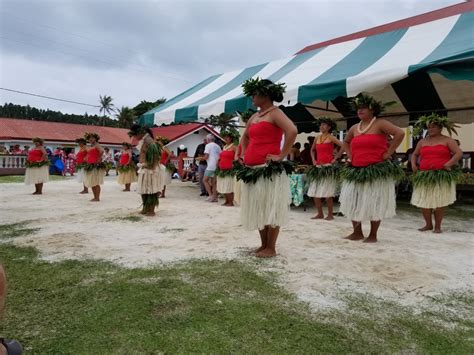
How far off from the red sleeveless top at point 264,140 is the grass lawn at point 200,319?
1.15 m

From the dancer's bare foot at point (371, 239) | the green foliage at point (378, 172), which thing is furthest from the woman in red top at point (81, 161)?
the dancer's bare foot at point (371, 239)

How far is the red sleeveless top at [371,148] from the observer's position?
4.47 m

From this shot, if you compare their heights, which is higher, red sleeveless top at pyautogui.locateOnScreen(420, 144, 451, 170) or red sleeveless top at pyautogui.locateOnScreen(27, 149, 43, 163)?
red sleeveless top at pyautogui.locateOnScreen(420, 144, 451, 170)

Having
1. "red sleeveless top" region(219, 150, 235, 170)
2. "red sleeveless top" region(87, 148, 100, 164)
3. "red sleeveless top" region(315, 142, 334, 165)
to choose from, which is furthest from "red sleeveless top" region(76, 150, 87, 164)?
"red sleeveless top" region(315, 142, 334, 165)

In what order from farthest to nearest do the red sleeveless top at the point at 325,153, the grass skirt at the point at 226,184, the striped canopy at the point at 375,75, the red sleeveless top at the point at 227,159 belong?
the red sleeveless top at the point at 227,159, the grass skirt at the point at 226,184, the red sleeveless top at the point at 325,153, the striped canopy at the point at 375,75

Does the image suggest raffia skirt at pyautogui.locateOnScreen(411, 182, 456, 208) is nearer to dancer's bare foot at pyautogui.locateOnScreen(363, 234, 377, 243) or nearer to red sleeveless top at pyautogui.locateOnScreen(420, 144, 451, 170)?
red sleeveless top at pyautogui.locateOnScreen(420, 144, 451, 170)

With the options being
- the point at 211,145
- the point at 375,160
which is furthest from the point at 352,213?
the point at 211,145

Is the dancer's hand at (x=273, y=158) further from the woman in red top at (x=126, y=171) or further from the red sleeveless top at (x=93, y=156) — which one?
the woman in red top at (x=126, y=171)

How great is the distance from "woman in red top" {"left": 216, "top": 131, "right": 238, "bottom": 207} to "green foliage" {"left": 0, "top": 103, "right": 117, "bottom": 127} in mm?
59008

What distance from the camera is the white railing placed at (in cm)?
1833

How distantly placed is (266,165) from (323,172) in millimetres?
2874

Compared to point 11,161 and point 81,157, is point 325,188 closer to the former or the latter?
point 81,157

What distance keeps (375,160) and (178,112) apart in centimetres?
561

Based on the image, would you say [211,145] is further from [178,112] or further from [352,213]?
[352,213]
